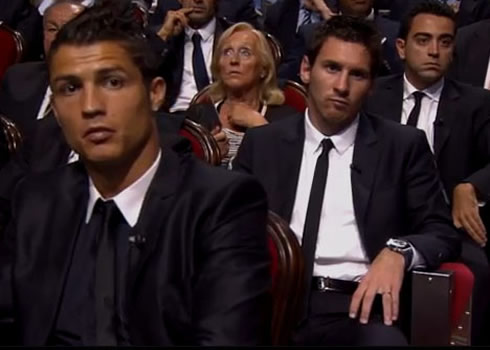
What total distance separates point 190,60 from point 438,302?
276cm

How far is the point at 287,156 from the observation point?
239 centimetres

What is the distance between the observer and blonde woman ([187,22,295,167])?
11.3 ft

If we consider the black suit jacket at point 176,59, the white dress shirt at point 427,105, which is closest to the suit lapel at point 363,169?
the white dress shirt at point 427,105

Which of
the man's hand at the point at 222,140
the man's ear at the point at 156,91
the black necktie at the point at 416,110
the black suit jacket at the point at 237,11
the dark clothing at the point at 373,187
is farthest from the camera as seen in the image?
the black suit jacket at the point at 237,11

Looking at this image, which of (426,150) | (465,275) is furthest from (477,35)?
(465,275)

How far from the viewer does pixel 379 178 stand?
2314 mm

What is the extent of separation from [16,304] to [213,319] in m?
0.37

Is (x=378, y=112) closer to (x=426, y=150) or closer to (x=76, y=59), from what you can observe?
(x=426, y=150)

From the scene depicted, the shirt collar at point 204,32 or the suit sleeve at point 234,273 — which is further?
the shirt collar at point 204,32

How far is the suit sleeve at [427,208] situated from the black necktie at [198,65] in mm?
2232

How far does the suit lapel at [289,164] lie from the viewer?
7.67 ft

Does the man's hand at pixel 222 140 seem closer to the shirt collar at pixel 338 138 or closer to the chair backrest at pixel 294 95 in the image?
the chair backrest at pixel 294 95

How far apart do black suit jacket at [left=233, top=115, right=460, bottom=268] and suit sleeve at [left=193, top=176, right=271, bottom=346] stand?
685 mm

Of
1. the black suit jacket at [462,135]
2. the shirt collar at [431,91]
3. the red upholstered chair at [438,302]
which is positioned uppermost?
the shirt collar at [431,91]
